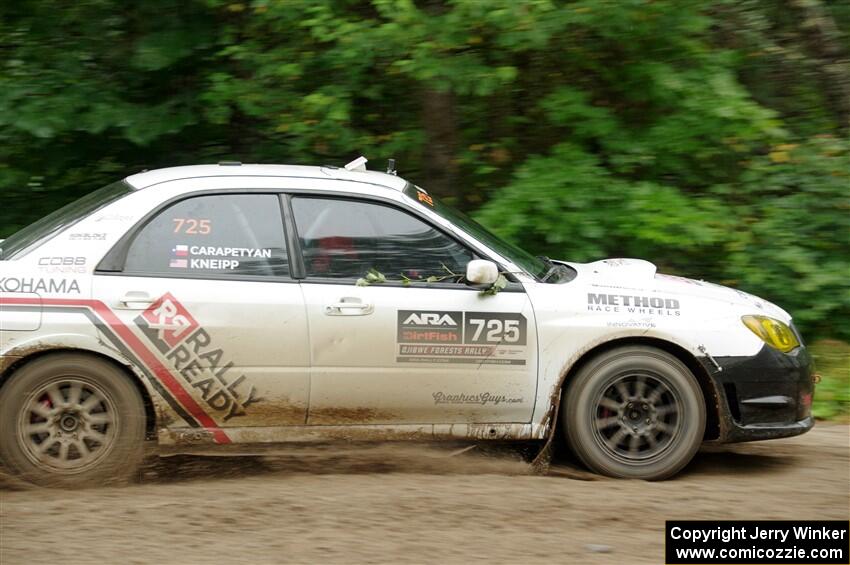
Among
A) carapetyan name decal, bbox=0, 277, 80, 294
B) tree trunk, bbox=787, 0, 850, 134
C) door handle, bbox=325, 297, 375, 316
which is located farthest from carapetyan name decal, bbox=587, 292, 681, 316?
tree trunk, bbox=787, 0, 850, 134

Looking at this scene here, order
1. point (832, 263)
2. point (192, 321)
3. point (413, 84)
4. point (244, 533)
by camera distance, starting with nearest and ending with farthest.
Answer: point (244, 533) < point (192, 321) < point (832, 263) < point (413, 84)

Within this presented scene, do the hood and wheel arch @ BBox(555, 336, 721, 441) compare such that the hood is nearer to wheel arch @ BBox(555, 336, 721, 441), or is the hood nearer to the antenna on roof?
wheel arch @ BBox(555, 336, 721, 441)

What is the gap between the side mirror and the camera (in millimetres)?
5355

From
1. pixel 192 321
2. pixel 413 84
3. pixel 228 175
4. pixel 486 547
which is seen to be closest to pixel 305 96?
pixel 413 84

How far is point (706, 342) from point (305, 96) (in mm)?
4299

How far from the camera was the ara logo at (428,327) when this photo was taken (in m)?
5.39

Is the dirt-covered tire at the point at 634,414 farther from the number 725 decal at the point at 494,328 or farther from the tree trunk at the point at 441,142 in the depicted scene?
the tree trunk at the point at 441,142

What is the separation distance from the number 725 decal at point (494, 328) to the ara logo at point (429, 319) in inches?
3.7

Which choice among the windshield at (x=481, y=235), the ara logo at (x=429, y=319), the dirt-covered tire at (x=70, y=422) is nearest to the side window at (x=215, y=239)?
the dirt-covered tire at (x=70, y=422)

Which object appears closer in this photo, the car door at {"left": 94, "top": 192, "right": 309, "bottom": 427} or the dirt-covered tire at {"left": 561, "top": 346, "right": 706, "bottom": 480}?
the car door at {"left": 94, "top": 192, "right": 309, "bottom": 427}

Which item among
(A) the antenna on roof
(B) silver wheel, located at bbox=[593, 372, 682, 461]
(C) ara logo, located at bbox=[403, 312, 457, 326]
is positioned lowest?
(B) silver wheel, located at bbox=[593, 372, 682, 461]

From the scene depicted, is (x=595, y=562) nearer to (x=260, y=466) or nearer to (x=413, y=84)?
(x=260, y=466)

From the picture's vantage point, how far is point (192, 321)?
5.26 m

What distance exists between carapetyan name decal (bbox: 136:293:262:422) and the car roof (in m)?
0.73
